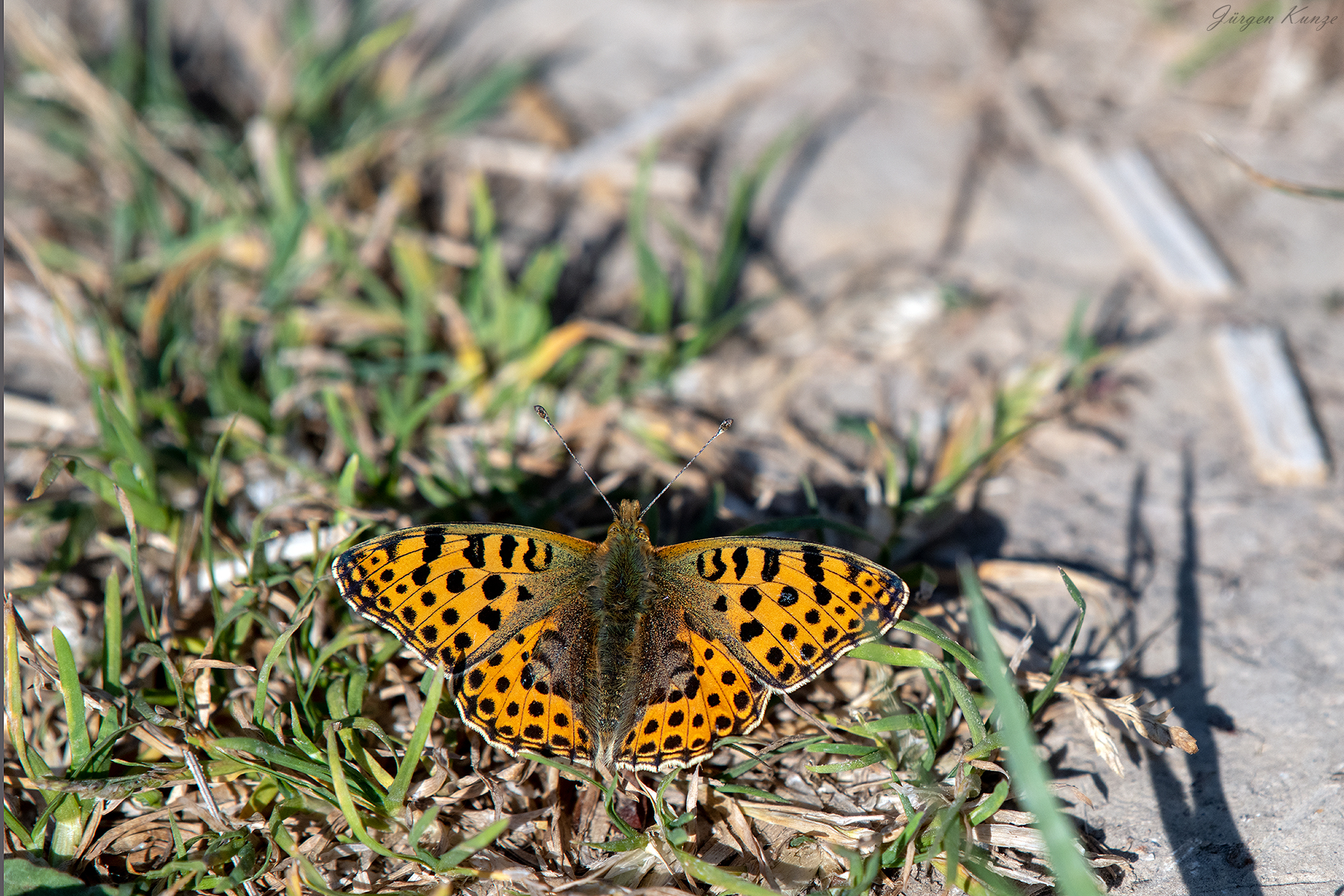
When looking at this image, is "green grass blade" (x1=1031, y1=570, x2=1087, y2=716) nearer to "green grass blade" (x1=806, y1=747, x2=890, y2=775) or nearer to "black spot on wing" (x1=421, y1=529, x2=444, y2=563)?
"green grass blade" (x1=806, y1=747, x2=890, y2=775)

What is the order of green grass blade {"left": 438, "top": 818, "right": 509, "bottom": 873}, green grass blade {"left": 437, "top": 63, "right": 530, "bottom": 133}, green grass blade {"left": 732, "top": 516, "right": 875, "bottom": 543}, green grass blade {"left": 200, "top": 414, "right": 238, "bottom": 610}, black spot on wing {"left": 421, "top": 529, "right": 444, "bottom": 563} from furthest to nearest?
green grass blade {"left": 437, "top": 63, "right": 530, "bottom": 133}, green grass blade {"left": 732, "top": 516, "right": 875, "bottom": 543}, green grass blade {"left": 200, "top": 414, "right": 238, "bottom": 610}, black spot on wing {"left": 421, "top": 529, "right": 444, "bottom": 563}, green grass blade {"left": 438, "top": 818, "right": 509, "bottom": 873}

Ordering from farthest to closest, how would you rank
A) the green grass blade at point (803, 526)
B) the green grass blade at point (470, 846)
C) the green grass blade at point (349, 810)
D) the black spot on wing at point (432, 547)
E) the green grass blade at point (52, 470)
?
the green grass blade at point (803, 526)
the green grass blade at point (52, 470)
the black spot on wing at point (432, 547)
the green grass blade at point (349, 810)
the green grass blade at point (470, 846)

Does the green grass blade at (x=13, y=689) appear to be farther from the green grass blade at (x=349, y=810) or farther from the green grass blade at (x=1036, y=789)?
the green grass blade at (x=1036, y=789)

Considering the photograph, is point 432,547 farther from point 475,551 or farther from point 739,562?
point 739,562

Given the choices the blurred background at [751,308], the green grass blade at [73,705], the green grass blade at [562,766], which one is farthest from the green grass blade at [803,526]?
the green grass blade at [73,705]

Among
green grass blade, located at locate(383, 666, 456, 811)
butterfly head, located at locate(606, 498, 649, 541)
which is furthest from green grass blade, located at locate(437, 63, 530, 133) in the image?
green grass blade, located at locate(383, 666, 456, 811)

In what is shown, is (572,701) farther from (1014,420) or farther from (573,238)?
(573,238)
